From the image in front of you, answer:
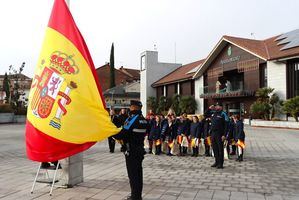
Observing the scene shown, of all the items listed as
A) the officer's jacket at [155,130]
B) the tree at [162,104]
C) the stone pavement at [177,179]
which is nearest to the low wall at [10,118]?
the tree at [162,104]

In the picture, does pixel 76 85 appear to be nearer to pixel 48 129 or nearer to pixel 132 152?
pixel 48 129

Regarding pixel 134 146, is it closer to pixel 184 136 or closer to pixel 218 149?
pixel 218 149

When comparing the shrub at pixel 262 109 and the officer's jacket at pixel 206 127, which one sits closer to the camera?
the officer's jacket at pixel 206 127

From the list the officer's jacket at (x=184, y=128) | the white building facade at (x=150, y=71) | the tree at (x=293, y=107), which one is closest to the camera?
the officer's jacket at (x=184, y=128)

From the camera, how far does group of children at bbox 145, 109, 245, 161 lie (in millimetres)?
12333

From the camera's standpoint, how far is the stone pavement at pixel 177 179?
669 centimetres

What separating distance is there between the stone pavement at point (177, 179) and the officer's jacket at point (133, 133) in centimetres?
99

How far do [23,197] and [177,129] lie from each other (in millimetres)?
7611

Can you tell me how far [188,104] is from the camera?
151 ft

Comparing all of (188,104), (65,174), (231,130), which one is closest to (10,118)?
(188,104)

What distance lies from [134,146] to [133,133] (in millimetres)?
234

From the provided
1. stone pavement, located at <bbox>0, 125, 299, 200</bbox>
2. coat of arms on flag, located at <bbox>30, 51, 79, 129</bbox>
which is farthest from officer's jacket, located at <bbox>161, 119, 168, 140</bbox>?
coat of arms on flag, located at <bbox>30, 51, 79, 129</bbox>

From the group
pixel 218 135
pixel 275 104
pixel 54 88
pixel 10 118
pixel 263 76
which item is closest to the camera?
pixel 54 88

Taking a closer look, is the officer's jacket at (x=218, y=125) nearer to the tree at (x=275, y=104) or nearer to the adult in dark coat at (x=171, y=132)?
the adult in dark coat at (x=171, y=132)
